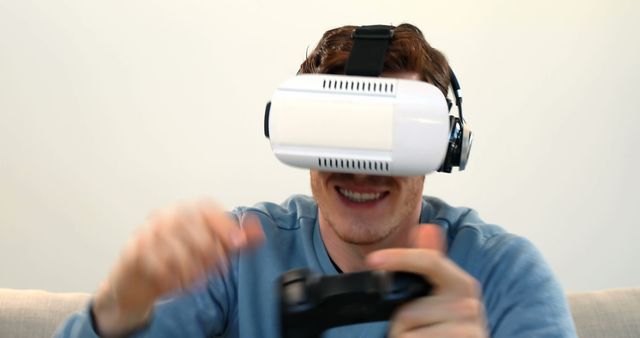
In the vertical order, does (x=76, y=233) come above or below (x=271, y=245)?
below

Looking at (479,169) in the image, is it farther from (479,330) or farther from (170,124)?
(479,330)

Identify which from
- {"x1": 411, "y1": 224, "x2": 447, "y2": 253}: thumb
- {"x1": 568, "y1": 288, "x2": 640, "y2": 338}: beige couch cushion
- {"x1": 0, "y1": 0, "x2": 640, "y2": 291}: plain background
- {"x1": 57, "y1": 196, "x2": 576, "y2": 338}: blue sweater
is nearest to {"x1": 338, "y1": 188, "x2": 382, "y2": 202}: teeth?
{"x1": 57, "y1": 196, "x2": 576, "y2": 338}: blue sweater

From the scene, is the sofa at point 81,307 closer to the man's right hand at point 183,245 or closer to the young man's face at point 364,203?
the young man's face at point 364,203

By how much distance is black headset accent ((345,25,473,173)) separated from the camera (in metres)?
0.90

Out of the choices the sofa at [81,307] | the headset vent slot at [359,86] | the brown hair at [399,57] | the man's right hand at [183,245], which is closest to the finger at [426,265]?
the man's right hand at [183,245]

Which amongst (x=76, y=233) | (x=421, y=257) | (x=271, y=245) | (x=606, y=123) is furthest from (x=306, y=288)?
(x=606, y=123)

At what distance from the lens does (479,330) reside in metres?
0.65

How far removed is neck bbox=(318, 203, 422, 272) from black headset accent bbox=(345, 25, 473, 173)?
290mm

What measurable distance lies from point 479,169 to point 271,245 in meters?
0.97

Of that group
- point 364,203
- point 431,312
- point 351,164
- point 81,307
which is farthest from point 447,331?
point 81,307

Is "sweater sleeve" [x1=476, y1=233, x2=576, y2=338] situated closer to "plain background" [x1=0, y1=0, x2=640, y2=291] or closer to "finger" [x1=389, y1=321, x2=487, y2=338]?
"finger" [x1=389, y1=321, x2=487, y2=338]

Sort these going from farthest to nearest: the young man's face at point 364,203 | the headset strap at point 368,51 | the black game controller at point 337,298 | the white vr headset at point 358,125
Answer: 1. the young man's face at point 364,203
2. the headset strap at point 368,51
3. the white vr headset at point 358,125
4. the black game controller at point 337,298

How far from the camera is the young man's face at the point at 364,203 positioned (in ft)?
3.69

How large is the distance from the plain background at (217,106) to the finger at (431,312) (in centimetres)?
131
